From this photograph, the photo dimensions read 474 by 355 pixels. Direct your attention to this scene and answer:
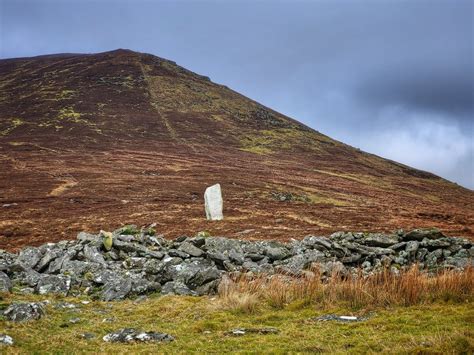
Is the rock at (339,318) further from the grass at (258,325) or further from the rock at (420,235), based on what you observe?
the rock at (420,235)

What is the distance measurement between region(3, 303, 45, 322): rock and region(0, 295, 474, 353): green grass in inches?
9.3

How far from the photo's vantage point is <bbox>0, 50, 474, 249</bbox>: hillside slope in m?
34.6

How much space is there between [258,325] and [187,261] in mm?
6444

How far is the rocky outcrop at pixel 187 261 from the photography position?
13.2m

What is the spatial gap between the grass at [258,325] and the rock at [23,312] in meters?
0.24

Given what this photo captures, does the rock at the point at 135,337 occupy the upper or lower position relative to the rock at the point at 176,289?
upper

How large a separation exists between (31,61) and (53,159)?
97.1 meters

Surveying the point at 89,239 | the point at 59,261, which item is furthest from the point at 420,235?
the point at 59,261

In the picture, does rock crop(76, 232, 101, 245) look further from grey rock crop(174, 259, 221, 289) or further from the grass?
the grass

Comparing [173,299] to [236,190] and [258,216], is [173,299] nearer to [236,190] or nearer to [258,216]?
[258,216]

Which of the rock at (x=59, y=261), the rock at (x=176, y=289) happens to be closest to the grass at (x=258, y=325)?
the rock at (x=176, y=289)

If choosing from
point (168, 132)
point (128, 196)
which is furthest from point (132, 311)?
point (168, 132)

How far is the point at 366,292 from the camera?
1031 cm

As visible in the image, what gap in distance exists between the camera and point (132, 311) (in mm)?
10805
